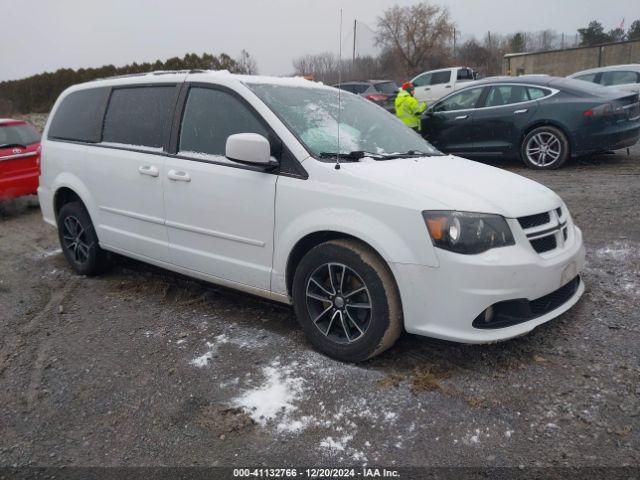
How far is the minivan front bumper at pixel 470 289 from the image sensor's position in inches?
113

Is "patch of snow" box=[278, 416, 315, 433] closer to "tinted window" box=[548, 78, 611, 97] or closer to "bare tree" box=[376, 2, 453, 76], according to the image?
"tinted window" box=[548, 78, 611, 97]

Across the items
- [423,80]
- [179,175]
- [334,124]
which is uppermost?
[423,80]

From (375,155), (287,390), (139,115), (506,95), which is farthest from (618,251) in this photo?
(506,95)

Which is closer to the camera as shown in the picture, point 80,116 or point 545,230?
point 545,230

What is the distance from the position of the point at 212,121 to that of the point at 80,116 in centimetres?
190

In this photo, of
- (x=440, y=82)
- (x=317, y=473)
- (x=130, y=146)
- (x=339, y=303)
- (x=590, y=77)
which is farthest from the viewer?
(x=440, y=82)

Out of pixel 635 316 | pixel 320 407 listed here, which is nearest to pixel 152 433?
pixel 320 407

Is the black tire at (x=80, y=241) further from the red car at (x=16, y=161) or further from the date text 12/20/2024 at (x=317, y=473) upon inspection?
the red car at (x=16, y=161)

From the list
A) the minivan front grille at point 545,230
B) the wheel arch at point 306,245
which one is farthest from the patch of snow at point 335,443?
the minivan front grille at point 545,230

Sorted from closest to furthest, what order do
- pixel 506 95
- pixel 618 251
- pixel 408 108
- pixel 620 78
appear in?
pixel 618 251 < pixel 506 95 < pixel 408 108 < pixel 620 78

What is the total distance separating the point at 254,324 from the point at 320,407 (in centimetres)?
121

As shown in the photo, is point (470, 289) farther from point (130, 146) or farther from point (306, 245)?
point (130, 146)

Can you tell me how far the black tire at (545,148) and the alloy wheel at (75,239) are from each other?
6860 mm

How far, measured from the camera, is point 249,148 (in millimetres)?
3361
